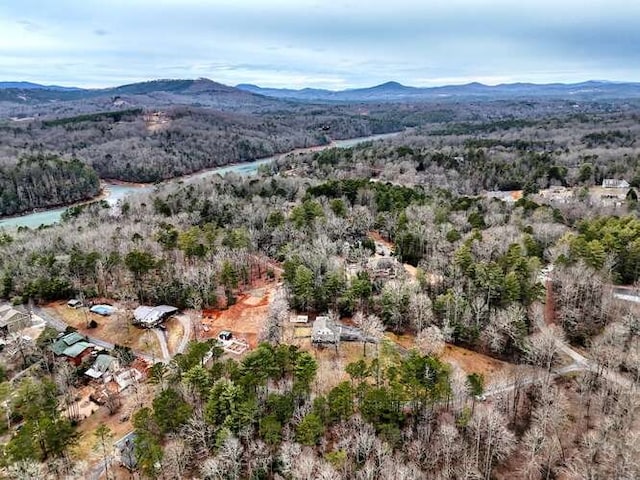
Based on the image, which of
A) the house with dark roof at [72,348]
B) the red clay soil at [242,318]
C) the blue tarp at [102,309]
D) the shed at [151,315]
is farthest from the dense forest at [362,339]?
the blue tarp at [102,309]

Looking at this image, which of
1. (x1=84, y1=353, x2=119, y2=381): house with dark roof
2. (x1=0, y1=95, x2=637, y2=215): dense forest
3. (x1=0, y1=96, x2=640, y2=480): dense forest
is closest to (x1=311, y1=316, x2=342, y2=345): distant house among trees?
(x1=0, y1=96, x2=640, y2=480): dense forest

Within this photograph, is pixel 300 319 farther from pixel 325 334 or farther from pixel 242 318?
pixel 242 318

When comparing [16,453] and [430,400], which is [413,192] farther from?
[16,453]

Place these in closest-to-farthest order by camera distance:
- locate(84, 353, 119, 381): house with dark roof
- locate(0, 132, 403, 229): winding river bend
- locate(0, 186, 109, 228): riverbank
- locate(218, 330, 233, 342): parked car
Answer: locate(84, 353, 119, 381): house with dark roof → locate(218, 330, 233, 342): parked car → locate(0, 132, 403, 229): winding river bend → locate(0, 186, 109, 228): riverbank

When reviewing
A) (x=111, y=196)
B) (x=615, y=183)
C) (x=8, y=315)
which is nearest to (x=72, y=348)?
(x=8, y=315)

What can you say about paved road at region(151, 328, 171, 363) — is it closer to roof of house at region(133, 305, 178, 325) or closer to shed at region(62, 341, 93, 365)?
roof of house at region(133, 305, 178, 325)

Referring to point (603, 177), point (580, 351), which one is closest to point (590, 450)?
point (580, 351)
